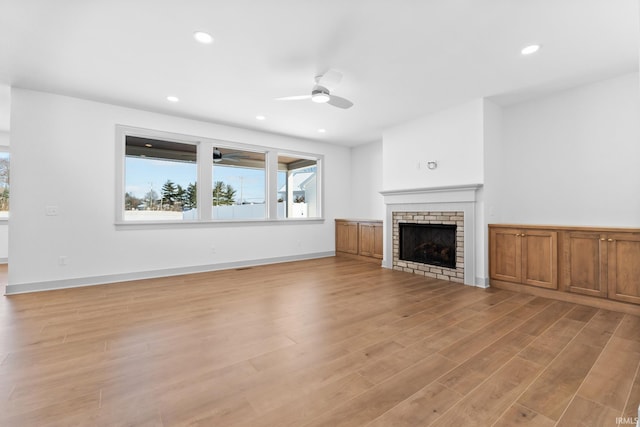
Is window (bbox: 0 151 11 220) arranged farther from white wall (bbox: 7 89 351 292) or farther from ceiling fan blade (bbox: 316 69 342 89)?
ceiling fan blade (bbox: 316 69 342 89)

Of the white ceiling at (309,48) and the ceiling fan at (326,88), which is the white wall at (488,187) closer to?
the white ceiling at (309,48)

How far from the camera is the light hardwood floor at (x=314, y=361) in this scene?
4.93 ft

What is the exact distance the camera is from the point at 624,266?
9.93 ft

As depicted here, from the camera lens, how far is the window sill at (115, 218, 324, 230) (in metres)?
4.52

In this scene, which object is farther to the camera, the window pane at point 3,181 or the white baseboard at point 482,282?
the window pane at point 3,181

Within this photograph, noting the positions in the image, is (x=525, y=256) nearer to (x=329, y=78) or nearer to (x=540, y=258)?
(x=540, y=258)

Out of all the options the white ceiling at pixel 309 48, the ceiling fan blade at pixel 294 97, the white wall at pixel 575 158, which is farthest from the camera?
the ceiling fan blade at pixel 294 97

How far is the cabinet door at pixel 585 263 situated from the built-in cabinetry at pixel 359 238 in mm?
2972

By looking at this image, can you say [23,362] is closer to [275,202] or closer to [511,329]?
[511,329]

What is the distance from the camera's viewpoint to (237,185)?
5770 mm

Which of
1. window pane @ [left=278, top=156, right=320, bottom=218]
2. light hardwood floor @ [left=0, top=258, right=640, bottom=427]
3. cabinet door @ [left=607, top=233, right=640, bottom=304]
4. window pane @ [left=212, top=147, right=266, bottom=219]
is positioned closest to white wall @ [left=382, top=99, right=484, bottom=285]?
cabinet door @ [left=607, top=233, right=640, bottom=304]

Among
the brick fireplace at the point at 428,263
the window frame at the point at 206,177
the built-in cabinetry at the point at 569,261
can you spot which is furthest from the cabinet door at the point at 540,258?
the window frame at the point at 206,177

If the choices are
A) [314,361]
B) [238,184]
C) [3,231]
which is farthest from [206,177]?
[3,231]

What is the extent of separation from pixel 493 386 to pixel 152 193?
518 cm
